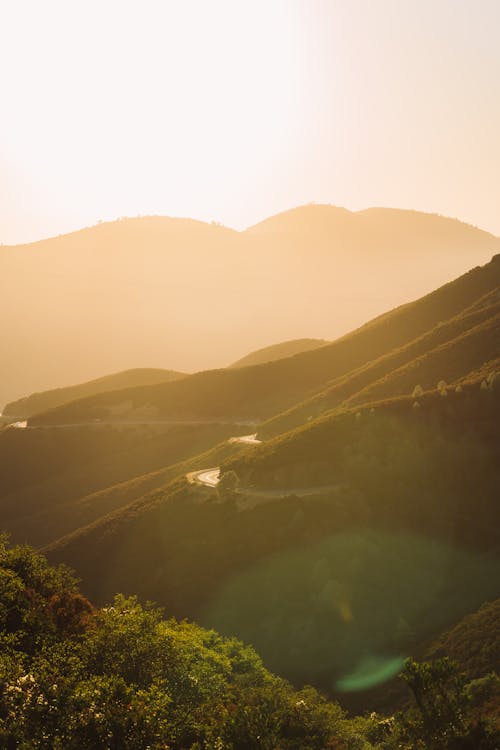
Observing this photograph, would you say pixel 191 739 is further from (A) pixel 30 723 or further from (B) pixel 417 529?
A: (B) pixel 417 529

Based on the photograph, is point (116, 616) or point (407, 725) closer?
point (407, 725)

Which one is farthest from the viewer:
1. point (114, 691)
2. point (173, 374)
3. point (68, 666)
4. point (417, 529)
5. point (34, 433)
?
point (173, 374)

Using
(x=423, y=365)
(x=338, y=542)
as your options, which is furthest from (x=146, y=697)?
(x=423, y=365)

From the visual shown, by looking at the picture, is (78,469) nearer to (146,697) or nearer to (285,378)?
(285,378)

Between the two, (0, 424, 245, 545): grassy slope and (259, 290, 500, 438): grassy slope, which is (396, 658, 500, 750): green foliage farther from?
(0, 424, 245, 545): grassy slope

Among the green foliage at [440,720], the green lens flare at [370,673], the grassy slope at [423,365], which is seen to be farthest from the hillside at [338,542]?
the green foliage at [440,720]

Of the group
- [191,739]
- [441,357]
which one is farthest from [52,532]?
[191,739]
